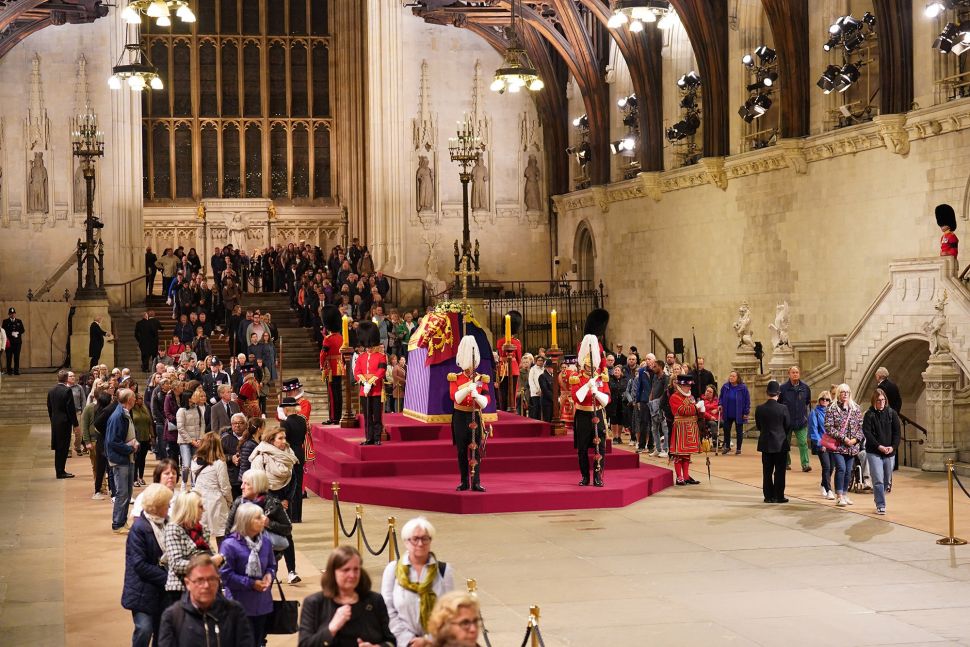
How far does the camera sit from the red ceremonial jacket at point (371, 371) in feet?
54.2

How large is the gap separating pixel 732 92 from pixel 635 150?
501cm

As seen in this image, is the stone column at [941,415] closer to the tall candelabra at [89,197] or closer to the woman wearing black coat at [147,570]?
the woman wearing black coat at [147,570]

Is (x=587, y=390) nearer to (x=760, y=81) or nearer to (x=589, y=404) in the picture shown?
(x=589, y=404)

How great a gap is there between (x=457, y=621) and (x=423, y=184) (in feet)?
102

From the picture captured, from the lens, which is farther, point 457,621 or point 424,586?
point 424,586

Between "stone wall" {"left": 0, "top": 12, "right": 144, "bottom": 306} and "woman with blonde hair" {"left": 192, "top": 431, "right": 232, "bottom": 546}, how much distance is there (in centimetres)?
2512

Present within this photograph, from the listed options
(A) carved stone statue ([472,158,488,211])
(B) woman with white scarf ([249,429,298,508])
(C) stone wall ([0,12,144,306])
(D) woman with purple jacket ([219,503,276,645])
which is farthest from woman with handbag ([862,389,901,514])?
(C) stone wall ([0,12,144,306])

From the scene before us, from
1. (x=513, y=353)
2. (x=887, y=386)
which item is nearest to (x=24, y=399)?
(x=513, y=353)

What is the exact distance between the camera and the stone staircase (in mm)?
27156

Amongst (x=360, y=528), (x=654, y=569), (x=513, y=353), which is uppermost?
(x=513, y=353)

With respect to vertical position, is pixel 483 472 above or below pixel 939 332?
below

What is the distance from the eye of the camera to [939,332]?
716 inches

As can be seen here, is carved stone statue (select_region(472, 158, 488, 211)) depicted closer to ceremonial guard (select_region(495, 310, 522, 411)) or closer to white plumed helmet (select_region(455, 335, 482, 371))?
ceremonial guard (select_region(495, 310, 522, 411))

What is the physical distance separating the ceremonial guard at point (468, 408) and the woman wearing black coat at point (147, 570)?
24.0 feet
